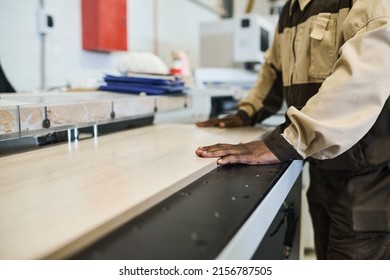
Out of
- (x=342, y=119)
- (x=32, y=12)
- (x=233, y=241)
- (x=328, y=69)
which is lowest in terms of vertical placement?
(x=233, y=241)

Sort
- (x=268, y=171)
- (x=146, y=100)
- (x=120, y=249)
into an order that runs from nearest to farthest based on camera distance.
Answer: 1. (x=120, y=249)
2. (x=268, y=171)
3. (x=146, y=100)

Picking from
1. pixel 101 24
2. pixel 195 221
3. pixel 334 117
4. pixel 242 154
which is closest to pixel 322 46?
pixel 334 117

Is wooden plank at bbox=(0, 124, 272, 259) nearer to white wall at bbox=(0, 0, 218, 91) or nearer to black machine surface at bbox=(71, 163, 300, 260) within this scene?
black machine surface at bbox=(71, 163, 300, 260)

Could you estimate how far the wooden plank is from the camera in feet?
1.19

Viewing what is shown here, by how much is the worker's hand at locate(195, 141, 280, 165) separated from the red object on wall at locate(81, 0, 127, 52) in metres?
1.19

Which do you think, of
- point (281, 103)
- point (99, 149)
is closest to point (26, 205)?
point (99, 149)

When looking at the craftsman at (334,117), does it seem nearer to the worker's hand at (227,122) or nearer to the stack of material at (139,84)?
the worker's hand at (227,122)

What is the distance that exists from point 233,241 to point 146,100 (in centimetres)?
90

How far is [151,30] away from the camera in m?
2.36

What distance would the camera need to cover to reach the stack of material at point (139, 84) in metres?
1.34

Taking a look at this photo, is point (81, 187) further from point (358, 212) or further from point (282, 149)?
point (358, 212)

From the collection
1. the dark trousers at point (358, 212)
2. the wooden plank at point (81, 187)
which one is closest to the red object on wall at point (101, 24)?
the wooden plank at point (81, 187)

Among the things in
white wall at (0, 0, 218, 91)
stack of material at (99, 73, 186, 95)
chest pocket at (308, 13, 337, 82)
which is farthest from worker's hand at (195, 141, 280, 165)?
white wall at (0, 0, 218, 91)

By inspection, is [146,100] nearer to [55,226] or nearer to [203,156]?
[203,156]
